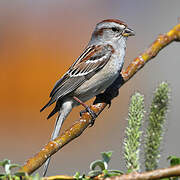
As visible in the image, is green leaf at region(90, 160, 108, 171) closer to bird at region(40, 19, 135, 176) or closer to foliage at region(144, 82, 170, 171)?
foliage at region(144, 82, 170, 171)

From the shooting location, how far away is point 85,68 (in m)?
3.79

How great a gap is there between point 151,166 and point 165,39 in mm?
846

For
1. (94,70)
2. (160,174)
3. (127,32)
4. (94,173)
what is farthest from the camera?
(127,32)

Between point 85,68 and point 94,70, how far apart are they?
117 mm

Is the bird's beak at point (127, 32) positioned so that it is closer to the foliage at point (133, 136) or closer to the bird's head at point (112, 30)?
the bird's head at point (112, 30)

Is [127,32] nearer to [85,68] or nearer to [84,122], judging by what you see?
[85,68]

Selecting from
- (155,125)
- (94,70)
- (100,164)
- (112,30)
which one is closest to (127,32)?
(112,30)

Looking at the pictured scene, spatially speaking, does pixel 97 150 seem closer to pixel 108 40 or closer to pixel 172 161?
pixel 108 40

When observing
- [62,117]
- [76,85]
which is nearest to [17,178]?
[62,117]

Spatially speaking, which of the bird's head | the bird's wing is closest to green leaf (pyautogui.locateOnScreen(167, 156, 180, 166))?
the bird's wing

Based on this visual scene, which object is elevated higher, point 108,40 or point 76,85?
point 108,40

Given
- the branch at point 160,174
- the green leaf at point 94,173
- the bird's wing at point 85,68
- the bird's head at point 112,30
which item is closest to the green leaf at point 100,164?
the green leaf at point 94,173

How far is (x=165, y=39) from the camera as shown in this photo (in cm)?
150

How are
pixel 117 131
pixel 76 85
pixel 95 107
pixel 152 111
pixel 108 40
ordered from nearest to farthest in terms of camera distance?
1. pixel 152 111
2. pixel 95 107
3. pixel 76 85
4. pixel 108 40
5. pixel 117 131
